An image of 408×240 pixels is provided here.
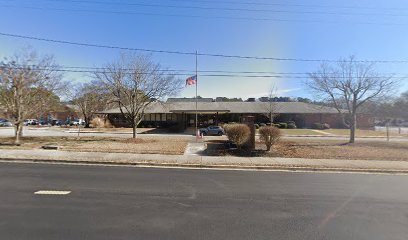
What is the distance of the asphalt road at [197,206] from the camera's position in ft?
15.9

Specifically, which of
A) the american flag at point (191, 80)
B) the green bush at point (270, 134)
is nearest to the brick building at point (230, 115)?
the american flag at point (191, 80)

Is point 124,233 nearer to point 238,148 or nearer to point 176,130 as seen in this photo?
point 238,148

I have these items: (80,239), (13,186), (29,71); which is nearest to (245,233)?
(80,239)

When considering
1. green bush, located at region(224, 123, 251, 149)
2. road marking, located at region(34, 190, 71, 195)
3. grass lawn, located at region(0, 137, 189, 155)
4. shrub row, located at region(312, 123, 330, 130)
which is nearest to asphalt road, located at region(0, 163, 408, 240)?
road marking, located at region(34, 190, 71, 195)

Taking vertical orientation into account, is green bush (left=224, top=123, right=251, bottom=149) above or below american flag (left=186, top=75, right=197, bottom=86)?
below

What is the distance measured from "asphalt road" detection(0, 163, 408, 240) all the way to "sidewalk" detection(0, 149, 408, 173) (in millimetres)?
1895

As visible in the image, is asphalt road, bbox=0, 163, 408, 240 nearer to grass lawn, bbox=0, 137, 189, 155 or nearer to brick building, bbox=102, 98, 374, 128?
grass lawn, bbox=0, 137, 189, 155

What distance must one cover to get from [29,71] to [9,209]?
16322 mm

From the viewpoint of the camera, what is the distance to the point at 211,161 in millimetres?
13086

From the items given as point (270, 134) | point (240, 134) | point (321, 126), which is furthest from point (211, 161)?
point (321, 126)

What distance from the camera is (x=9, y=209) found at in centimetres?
580

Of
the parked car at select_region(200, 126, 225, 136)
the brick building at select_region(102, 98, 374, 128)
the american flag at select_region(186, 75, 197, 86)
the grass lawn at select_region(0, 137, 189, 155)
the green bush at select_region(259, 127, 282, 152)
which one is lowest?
the grass lawn at select_region(0, 137, 189, 155)

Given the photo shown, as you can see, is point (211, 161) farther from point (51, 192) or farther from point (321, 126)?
point (321, 126)

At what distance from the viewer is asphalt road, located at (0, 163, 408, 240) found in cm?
485
